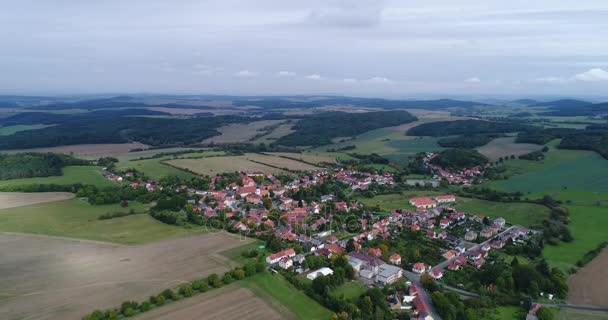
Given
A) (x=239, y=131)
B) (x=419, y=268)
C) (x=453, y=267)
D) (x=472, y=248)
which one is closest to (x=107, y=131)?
(x=239, y=131)

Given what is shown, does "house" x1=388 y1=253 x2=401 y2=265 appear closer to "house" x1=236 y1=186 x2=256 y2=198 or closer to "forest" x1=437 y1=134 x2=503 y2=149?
"house" x1=236 y1=186 x2=256 y2=198

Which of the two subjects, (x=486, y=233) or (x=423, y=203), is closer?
(x=486, y=233)

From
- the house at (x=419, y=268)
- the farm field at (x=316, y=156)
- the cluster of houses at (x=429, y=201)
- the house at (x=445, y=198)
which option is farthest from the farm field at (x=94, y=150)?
the house at (x=419, y=268)

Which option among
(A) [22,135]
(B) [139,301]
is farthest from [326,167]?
(A) [22,135]

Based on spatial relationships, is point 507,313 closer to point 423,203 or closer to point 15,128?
point 423,203

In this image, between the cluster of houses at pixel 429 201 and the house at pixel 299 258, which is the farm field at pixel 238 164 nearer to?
the cluster of houses at pixel 429 201

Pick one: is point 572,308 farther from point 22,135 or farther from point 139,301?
point 22,135
